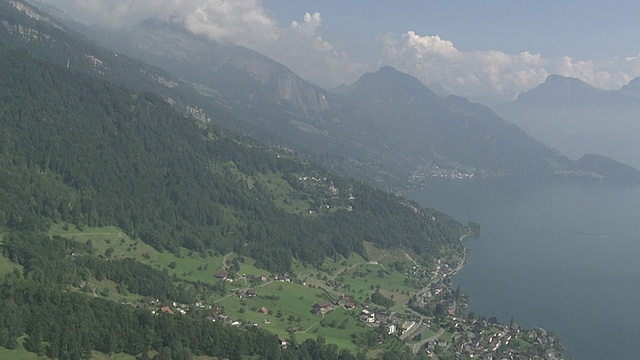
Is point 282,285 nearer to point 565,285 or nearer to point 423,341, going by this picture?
point 423,341

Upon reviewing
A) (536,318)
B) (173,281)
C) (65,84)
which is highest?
(65,84)

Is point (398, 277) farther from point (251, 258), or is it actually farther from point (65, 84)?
point (65, 84)

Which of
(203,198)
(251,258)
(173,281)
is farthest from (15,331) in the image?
(203,198)

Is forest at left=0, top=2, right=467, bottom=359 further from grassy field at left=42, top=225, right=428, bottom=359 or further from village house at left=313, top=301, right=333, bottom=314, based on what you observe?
village house at left=313, top=301, right=333, bottom=314

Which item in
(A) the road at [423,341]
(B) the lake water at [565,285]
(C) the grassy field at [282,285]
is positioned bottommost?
(C) the grassy field at [282,285]

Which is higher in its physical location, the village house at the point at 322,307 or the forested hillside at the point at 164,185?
the forested hillside at the point at 164,185

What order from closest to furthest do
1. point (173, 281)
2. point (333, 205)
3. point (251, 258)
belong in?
point (173, 281) → point (251, 258) → point (333, 205)

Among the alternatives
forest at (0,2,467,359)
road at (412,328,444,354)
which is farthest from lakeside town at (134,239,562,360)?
forest at (0,2,467,359)

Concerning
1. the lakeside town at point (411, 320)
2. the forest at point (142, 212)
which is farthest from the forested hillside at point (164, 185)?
the lakeside town at point (411, 320)

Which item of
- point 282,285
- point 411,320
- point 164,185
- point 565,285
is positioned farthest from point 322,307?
point 565,285

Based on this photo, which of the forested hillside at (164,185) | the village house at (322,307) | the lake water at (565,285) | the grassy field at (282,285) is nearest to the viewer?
the grassy field at (282,285)

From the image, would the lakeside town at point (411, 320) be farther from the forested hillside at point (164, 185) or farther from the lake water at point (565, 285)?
the forested hillside at point (164, 185)
